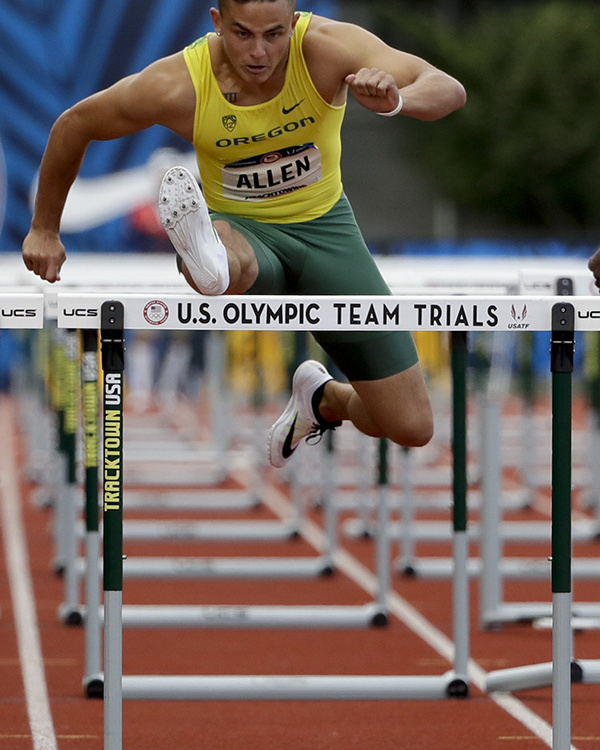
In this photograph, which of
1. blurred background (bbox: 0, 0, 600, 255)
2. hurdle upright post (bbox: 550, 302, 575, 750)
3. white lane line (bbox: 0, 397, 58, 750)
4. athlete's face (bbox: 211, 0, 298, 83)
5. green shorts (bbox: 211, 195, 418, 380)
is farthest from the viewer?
blurred background (bbox: 0, 0, 600, 255)

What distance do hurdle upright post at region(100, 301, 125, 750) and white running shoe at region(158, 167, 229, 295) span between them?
10.5 inches

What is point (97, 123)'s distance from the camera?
4016 mm

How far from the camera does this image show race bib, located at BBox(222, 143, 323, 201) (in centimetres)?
417

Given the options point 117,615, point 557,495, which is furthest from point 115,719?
point 557,495

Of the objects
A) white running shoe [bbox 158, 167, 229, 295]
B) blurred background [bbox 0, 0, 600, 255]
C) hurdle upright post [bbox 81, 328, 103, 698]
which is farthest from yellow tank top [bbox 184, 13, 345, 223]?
blurred background [bbox 0, 0, 600, 255]

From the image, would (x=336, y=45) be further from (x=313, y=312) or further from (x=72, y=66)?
(x=72, y=66)

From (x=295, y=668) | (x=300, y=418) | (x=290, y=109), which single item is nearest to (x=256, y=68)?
(x=290, y=109)

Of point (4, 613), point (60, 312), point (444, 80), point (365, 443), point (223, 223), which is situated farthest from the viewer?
point (365, 443)

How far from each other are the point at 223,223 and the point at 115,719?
1443mm

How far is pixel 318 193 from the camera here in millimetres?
4367

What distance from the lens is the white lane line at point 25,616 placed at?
188 inches

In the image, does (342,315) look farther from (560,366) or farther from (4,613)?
(4,613)

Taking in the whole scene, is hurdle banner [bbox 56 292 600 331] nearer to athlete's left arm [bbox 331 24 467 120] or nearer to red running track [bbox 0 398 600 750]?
athlete's left arm [bbox 331 24 467 120]

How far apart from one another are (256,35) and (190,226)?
56 centimetres
